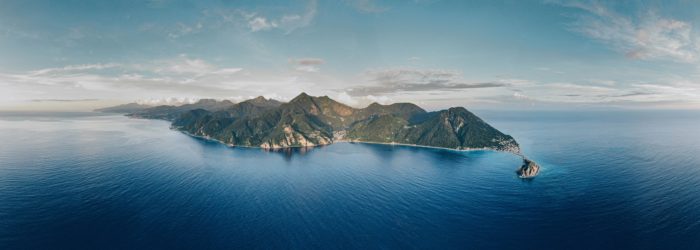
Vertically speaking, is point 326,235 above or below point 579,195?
below

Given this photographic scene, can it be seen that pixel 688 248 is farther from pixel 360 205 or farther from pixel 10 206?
pixel 10 206

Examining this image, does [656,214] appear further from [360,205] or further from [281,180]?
[281,180]

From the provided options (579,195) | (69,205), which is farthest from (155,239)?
(579,195)

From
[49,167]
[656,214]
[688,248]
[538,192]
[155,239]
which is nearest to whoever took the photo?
[688,248]

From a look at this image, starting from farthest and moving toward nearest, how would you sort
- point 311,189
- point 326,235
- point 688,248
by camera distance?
1. point 311,189
2. point 326,235
3. point 688,248

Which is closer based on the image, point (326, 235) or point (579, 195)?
point (326, 235)

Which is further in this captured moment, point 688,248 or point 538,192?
point 538,192

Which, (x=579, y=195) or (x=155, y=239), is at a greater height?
(x=579, y=195)

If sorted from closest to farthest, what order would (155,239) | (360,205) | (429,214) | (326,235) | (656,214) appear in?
(155,239) → (326,235) → (656,214) → (429,214) → (360,205)

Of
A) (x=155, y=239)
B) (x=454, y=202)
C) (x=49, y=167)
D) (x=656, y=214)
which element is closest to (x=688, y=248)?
(x=656, y=214)
